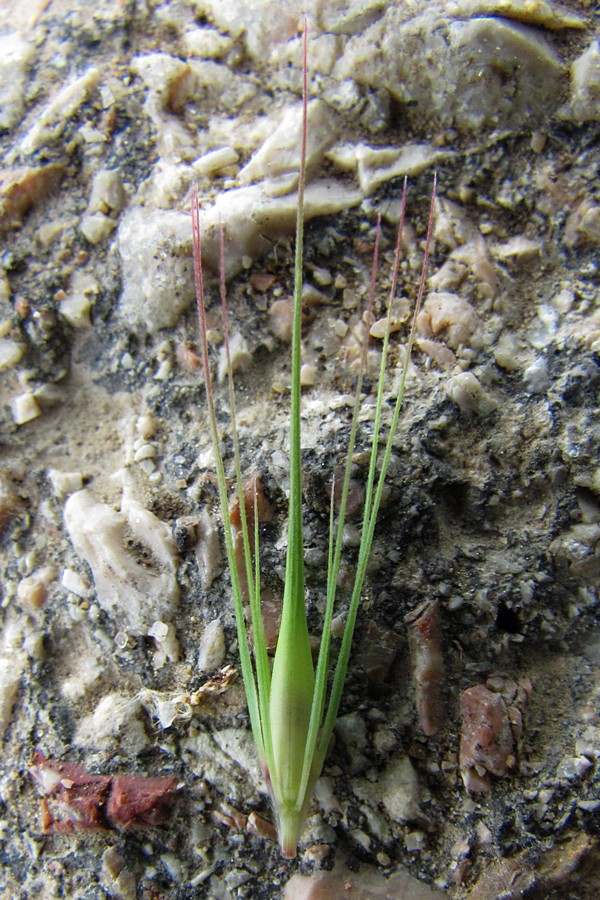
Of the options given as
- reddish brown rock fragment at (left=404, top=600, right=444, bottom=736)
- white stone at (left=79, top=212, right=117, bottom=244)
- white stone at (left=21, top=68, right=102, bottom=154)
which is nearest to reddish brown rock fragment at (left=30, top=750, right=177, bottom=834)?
reddish brown rock fragment at (left=404, top=600, right=444, bottom=736)

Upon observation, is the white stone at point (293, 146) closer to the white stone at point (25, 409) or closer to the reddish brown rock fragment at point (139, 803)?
the white stone at point (25, 409)

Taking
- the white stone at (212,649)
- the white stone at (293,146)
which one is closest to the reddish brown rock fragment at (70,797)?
the white stone at (212,649)

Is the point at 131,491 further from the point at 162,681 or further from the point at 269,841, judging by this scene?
the point at 269,841

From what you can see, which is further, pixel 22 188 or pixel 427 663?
pixel 22 188

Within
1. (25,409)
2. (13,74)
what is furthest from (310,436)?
(13,74)

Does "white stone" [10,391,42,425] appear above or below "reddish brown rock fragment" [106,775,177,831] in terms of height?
above

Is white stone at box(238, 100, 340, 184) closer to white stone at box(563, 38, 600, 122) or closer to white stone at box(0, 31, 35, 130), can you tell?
white stone at box(563, 38, 600, 122)

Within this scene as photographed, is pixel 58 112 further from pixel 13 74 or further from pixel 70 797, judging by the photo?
pixel 70 797

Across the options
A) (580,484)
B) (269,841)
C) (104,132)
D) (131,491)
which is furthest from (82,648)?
(104,132)
